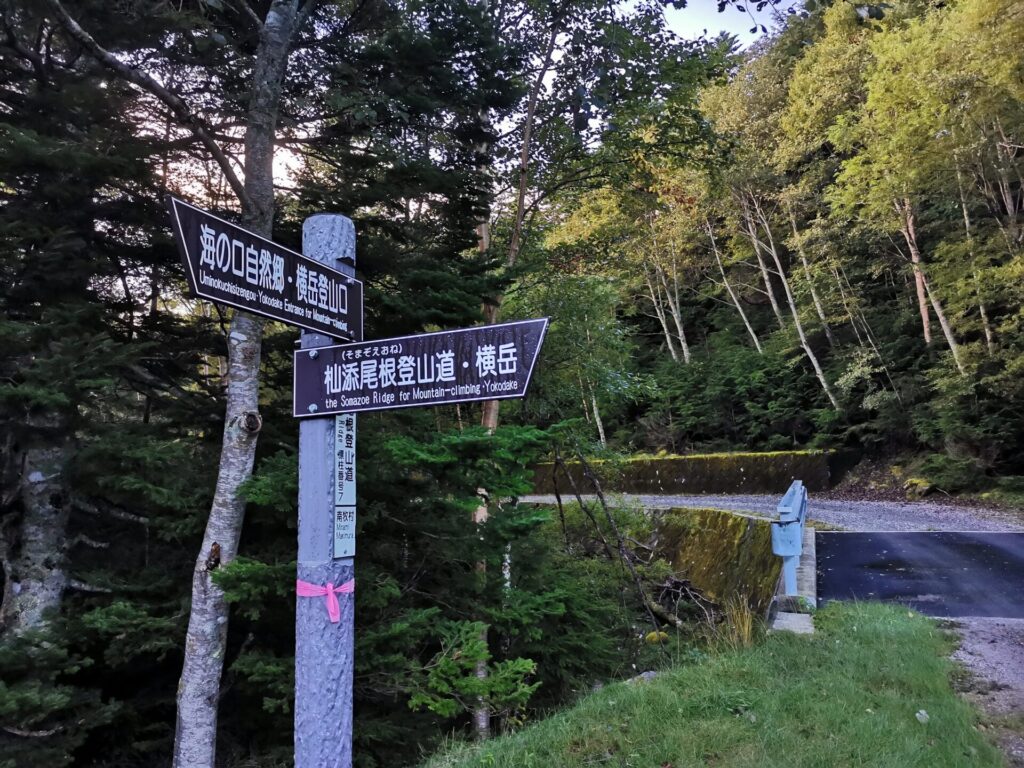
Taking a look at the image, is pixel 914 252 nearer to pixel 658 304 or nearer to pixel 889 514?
pixel 889 514

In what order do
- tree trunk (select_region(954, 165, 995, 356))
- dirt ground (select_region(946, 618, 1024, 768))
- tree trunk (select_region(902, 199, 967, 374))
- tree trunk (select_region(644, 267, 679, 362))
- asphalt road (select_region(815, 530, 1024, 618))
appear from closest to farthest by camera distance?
1. dirt ground (select_region(946, 618, 1024, 768))
2. asphalt road (select_region(815, 530, 1024, 618))
3. tree trunk (select_region(954, 165, 995, 356))
4. tree trunk (select_region(902, 199, 967, 374))
5. tree trunk (select_region(644, 267, 679, 362))

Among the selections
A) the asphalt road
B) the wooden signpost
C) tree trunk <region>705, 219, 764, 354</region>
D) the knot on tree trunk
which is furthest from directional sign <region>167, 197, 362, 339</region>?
tree trunk <region>705, 219, 764, 354</region>

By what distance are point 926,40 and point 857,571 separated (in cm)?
1160

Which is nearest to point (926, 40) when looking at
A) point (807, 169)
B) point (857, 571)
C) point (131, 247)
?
point (807, 169)

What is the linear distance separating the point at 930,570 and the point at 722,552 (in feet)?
9.64

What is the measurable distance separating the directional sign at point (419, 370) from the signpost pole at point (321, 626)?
144mm

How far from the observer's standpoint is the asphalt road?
5918mm

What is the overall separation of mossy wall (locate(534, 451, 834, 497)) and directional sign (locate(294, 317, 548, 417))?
13.5m

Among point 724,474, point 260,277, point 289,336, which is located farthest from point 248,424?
point 724,474

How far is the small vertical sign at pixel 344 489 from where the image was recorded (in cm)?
231

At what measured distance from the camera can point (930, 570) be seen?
23.6 feet

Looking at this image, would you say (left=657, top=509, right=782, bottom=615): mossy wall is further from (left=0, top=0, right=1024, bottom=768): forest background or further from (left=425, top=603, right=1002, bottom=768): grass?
(left=425, top=603, right=1002, bottom=768): grass

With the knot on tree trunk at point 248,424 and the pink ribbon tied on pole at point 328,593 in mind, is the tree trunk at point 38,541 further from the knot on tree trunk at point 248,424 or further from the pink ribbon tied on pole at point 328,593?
the pink ribbon tied on pole at point 328,593

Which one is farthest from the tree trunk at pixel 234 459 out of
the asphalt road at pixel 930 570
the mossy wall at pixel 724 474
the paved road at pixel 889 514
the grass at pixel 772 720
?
the mossy wall at pixel 724 474
